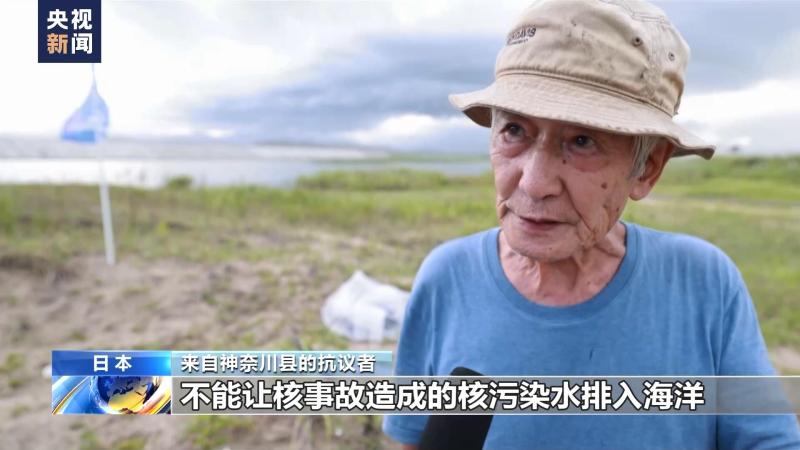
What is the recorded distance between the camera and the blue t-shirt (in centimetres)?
75

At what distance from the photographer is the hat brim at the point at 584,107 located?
62 centimetres

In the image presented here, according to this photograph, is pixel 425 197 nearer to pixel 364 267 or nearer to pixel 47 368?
pixel 364 267

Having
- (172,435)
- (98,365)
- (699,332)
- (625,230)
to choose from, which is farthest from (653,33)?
(172,435)

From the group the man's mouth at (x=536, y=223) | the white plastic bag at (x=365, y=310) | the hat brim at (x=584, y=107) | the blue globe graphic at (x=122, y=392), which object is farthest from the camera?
the white plastic bag at (x=365, y=310)

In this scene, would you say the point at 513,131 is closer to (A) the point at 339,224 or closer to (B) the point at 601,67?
(B) the point at 601,67

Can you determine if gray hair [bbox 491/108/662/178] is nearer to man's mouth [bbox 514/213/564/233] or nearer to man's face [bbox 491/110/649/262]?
man's face [bbox 491/110/649/262]

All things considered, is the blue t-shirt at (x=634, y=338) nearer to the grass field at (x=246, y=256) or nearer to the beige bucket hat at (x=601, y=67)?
the beige bucket hat at (x=601, y=67)

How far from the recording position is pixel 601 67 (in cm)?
64

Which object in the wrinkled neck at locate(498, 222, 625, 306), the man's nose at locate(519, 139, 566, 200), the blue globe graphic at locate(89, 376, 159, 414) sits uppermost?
the man's nose at locate(519, 139, 566, 200)

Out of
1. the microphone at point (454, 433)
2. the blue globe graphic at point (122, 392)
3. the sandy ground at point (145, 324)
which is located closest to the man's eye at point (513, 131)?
the microphone at point (454, 433)

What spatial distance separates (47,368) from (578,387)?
2.46 metres

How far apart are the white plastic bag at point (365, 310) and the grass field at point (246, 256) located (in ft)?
0.30

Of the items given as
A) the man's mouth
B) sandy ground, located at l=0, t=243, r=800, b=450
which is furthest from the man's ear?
sandy ground, located at l=0, t=243, r=800, b=450

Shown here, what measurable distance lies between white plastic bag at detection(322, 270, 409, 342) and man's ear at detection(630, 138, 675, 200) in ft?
6.26
